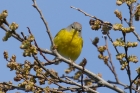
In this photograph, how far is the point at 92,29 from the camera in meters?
2.81

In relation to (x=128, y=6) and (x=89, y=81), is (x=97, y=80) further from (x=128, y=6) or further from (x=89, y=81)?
(x=128, y=6)

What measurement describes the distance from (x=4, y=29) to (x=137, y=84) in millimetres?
1218

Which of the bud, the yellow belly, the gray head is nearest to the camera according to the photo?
the bud

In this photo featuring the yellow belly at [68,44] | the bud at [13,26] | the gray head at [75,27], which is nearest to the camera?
the bud at [13,26]

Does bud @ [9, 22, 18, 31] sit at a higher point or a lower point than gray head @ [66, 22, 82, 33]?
lower

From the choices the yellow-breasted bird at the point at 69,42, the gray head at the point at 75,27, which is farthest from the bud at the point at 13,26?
the gray head at the point at 75,27

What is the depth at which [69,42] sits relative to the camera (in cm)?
651

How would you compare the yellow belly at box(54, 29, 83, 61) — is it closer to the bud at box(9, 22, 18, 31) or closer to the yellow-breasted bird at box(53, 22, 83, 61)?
the yellow-breasted bird at box(53, 22, 83, 61)

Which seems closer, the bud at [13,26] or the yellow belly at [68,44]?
the bud at [13,26]

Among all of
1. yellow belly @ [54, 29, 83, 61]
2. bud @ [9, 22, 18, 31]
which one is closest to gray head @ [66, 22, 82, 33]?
yellow belly @ [54, 29, 83, 61]

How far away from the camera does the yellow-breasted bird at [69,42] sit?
631 centimetres

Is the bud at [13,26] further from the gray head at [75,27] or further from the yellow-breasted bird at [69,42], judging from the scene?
the gray head at [75,27]

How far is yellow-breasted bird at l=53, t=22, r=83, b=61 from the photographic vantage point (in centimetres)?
631

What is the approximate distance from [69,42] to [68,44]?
69 millimetres
